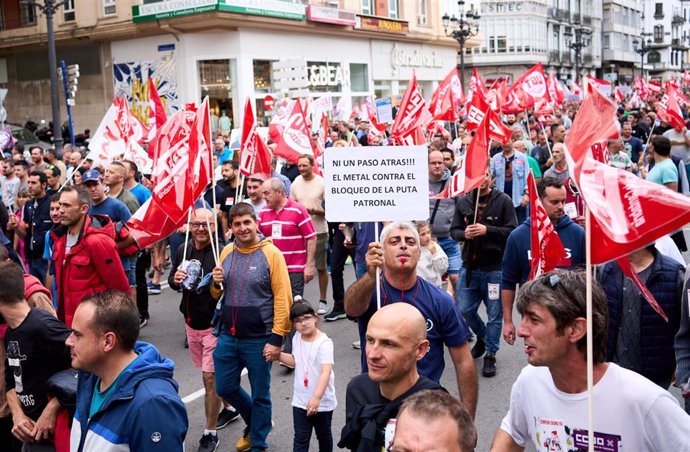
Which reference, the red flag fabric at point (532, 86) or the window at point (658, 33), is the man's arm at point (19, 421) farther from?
the window at point (658, 33)

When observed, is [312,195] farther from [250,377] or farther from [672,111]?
[672,111]

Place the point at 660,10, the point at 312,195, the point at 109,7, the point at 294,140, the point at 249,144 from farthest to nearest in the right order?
1. the point at 660,10
2. the point at 109,7
3. the point at 294,140
4. the point at 249,144
5. the point at 312,195

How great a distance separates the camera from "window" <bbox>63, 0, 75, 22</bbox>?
111 ft

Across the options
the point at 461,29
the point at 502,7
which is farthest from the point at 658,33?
the point at 461,29

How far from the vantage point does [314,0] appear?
35.0 m

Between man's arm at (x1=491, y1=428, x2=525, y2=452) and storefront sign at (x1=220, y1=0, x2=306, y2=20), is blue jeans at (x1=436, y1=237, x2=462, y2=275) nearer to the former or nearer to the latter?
man's arm at (x1=491, y1=428, x2=525, y2=452)

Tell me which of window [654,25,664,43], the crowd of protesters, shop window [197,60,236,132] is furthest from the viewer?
window [654,25,664,43]

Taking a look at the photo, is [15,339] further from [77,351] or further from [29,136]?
[29,136]

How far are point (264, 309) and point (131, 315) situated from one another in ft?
7.31

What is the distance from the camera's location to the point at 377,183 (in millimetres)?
4816

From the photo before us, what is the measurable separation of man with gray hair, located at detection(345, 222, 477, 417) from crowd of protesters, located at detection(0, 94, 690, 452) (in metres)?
0.01

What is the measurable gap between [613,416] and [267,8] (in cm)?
2999

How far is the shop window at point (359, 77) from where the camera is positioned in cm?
3872

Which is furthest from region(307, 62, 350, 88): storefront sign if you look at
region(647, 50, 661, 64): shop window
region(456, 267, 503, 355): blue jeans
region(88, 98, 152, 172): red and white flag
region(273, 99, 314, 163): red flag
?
region(647, 50, 661, 64): shop window
